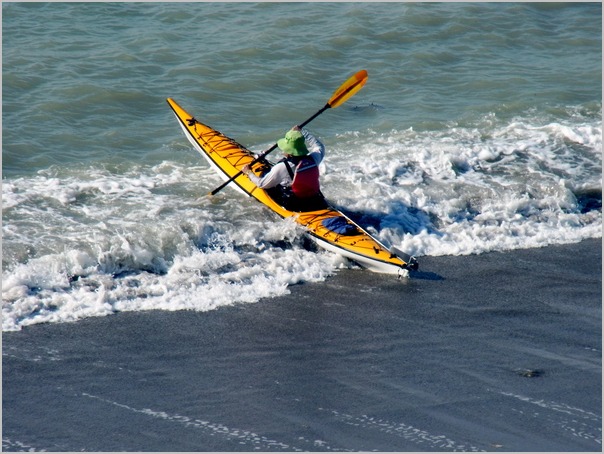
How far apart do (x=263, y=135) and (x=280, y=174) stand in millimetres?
2667

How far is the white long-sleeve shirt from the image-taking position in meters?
9.11

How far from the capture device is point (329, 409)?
19.8 feet

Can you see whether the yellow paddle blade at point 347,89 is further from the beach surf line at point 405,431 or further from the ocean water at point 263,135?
the beach surf line at point 405,431

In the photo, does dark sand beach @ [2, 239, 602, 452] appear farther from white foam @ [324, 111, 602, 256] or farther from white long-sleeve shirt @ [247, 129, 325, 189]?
white long-sleeve shirt @ [247, 129, 325, 189]

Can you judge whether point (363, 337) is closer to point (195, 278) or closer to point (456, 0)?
point (195, 278)

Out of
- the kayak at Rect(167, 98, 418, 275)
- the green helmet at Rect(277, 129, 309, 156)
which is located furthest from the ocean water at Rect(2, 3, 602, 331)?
the green helmet at Rect(277, 129, 309, 156)

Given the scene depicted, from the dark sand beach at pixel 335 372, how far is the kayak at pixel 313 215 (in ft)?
0.73

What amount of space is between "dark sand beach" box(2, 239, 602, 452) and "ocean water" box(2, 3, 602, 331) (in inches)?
21.0

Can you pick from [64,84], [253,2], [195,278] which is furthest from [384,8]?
[195,278]

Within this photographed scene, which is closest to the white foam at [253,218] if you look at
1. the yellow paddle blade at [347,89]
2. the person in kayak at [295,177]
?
the person in kayak at [295,177]

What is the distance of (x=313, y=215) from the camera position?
9000 millimetres

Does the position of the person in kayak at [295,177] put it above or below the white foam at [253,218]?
above

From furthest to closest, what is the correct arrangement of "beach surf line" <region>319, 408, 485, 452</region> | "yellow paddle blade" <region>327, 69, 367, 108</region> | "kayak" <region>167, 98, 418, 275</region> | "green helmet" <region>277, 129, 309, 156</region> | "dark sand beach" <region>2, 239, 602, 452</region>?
"yellow paddle blade" <region>327, 69, 367, 108</region> < "green helmet" <region>277, 129, 309, 156</region> < "kayak" <region>167, 98, 418, 275</region> < "dark sand beach" <region>2, 239, 602, 452</region> < "beach surf line" <region>319, 408, 485, 452</region>

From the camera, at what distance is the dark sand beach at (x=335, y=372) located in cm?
570
